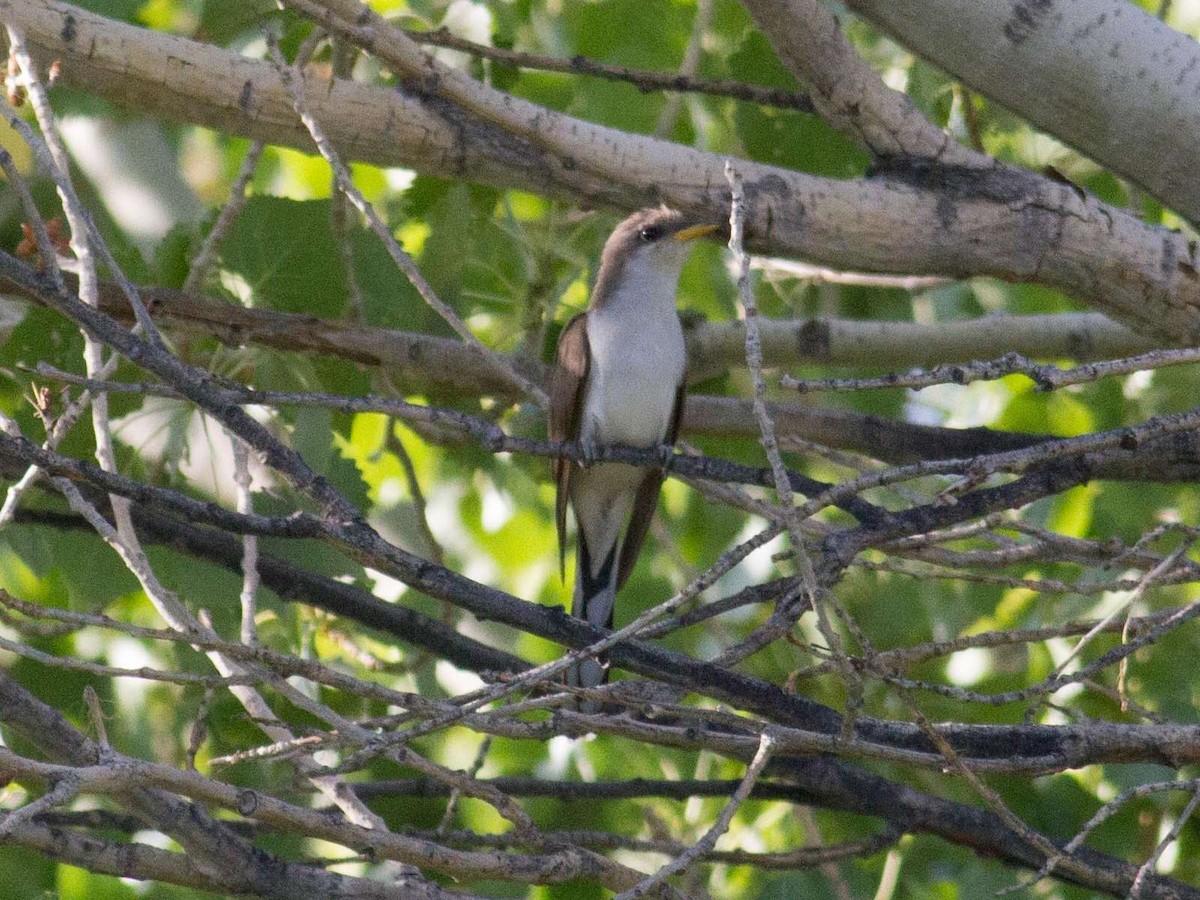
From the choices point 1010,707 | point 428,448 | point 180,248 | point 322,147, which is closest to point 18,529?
point 180,248

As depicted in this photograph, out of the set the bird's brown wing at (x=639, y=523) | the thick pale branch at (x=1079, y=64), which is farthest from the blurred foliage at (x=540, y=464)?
the thick pale branch at (x=1079, y=64)

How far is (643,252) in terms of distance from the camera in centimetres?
530

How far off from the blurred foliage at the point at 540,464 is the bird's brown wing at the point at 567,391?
5.5 inches

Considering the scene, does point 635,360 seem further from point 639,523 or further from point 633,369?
point 639,523

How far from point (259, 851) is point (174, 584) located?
1.45 m

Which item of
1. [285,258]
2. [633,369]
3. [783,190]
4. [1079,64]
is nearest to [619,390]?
[633,369]

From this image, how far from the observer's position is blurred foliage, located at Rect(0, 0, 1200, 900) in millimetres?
4309

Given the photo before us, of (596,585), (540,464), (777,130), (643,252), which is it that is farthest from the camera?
(540,464)

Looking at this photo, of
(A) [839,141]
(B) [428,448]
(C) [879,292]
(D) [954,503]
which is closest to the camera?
(D) [954,503]

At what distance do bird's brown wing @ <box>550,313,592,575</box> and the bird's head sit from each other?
26cm

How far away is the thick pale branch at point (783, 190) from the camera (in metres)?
3.72

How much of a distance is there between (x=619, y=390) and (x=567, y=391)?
0.18m

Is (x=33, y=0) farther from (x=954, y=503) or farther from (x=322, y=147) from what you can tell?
(x=954, y=503)

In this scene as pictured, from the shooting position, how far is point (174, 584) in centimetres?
427
